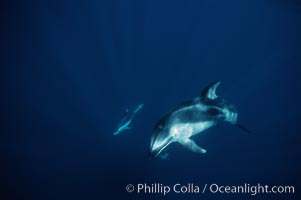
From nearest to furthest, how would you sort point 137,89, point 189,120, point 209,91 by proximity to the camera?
point 189,120, point 209,91, point 137,89

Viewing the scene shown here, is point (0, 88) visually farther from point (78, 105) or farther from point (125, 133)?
point (125, 133)

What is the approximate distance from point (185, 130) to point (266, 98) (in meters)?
12.2

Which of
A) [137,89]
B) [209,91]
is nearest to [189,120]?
[209,91]

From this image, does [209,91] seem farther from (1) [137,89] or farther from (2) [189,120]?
(1) [137,89]

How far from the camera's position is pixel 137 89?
17.5m

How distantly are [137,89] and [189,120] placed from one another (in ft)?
35.9

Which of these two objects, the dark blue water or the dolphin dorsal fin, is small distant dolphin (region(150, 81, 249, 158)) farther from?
the dark blue water

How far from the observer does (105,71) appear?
1850 centimetres

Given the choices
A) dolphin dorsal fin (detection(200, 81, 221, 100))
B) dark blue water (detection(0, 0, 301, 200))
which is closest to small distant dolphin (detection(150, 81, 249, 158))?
dolphin dorsal fin (detection(200, 81, 221, 100))

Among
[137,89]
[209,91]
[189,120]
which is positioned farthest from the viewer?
[137,89]

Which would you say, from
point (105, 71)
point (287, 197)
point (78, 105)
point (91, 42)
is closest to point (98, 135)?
point (78, 105)

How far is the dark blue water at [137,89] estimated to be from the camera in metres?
14.1

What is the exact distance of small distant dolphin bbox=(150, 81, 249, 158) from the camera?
621 centimetres

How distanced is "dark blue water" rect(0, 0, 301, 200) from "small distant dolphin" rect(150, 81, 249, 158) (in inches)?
229
